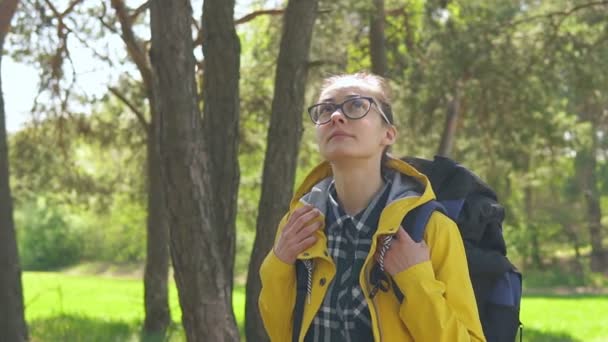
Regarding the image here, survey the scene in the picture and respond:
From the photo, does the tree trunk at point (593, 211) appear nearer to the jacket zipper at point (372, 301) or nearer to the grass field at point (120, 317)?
the grass field at point (120, 317)

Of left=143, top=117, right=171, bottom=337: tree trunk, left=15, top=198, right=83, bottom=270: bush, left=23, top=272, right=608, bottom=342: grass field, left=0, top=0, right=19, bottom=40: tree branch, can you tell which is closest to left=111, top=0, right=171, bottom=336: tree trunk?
left=143, top=117, right=171, bottom=337: tree trunk

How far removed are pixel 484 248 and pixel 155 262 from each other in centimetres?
881

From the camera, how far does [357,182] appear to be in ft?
7.94

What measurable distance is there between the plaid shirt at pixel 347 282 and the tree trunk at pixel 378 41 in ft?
26.5

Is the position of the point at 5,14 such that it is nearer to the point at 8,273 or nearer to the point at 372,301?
the point at 8,273

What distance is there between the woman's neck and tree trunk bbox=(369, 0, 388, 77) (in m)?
8.03

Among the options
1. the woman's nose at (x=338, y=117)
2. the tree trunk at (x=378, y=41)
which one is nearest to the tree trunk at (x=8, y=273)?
the tree trunk at (x=378, y=41)

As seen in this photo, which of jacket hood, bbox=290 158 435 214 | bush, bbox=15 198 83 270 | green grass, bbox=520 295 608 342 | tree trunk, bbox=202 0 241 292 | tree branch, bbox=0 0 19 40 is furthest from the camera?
bush, bbox=15 198 83 270

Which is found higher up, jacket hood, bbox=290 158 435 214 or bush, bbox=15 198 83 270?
jacket hood, bbox=290 158 435 214

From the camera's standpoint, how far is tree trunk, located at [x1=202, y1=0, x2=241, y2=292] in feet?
19.5

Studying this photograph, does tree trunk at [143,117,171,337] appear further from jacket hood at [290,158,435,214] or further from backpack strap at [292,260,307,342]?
backpack strap at [292,260,307,342]

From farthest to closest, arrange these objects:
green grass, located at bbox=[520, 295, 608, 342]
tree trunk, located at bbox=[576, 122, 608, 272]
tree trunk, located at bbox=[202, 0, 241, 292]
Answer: tree trunk, located at bbox=[576, 122, 608, 272]
green grass, located at bbox=[520, 295, 608, 342]
tree trunk, located at bbox=[202, 0, 241, 292]

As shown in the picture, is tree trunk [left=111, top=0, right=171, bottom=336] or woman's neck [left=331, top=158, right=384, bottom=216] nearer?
woman's neck [left=331, top=158, right=384, bottom=216]

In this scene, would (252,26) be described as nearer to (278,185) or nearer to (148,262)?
(148,262)
